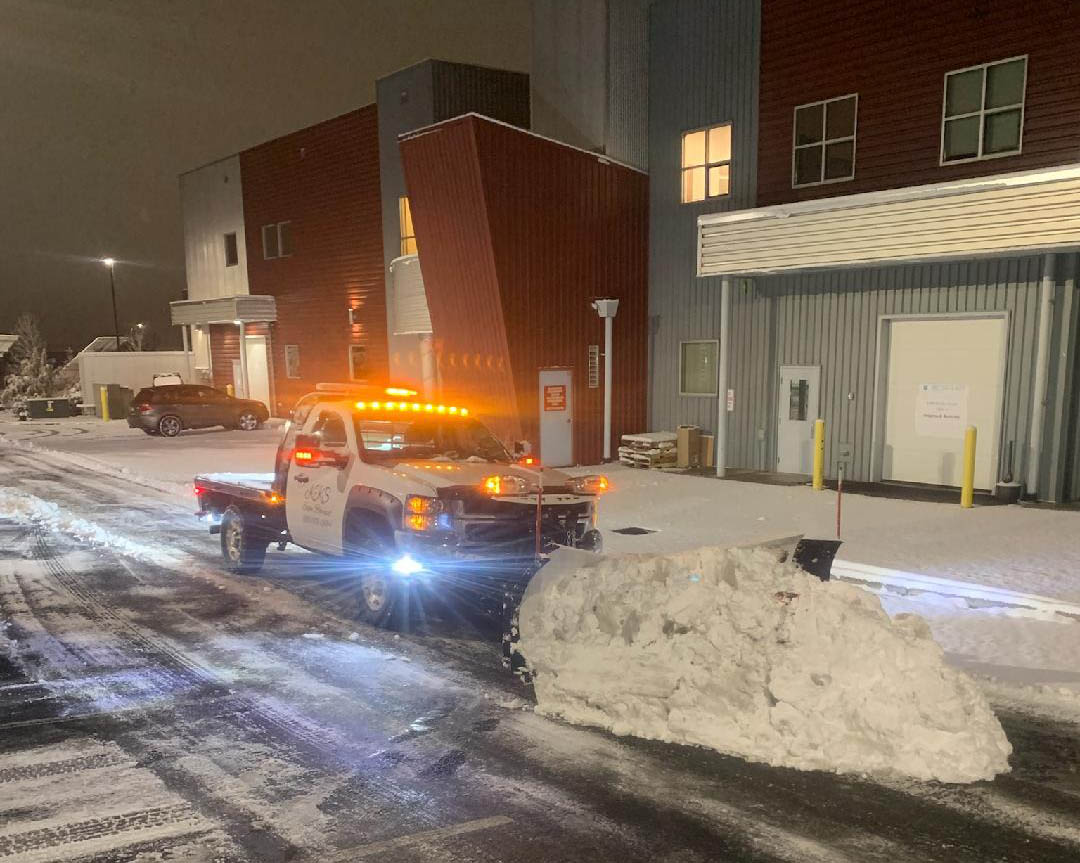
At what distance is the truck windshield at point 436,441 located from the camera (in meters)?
7.91

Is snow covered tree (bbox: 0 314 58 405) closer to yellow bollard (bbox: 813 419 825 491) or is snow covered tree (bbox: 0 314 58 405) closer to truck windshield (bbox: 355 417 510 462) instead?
truck windshield (bbox: 355 417 510 462)

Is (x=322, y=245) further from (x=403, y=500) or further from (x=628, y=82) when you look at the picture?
(x=403, y=500)

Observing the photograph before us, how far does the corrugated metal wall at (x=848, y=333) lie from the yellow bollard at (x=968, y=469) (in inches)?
57.5

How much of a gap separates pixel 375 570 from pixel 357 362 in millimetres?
20320

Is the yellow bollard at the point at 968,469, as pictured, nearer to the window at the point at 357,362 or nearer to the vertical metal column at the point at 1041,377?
the vertical metal column at the point at 1041,377

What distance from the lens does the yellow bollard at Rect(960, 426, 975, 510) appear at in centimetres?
1252

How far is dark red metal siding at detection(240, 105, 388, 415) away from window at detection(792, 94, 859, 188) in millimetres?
13975

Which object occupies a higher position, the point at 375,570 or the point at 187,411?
the point at 187,411

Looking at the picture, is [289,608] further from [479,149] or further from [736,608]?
[479,149]

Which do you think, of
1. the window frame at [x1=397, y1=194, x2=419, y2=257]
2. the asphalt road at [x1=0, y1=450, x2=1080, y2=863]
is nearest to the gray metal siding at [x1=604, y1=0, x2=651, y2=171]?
the window frame at [x1=397, y1=194, x2=419, y2=257]

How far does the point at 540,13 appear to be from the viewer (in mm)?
18984

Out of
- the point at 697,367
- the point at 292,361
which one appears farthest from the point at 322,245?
the point at 697,367

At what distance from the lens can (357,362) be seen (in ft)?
87.5

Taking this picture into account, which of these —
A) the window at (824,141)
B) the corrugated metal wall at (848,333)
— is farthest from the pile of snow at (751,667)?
the window at (824,141)
